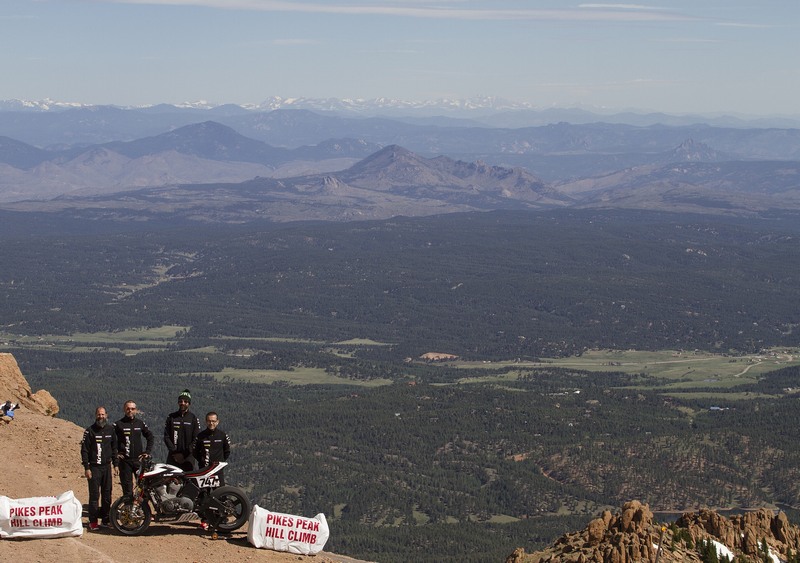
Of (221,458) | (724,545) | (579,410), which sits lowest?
(579,410)

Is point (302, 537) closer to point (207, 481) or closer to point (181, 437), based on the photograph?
point (207, 481)

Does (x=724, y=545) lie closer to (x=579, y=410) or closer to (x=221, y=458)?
(x=221, y=458)

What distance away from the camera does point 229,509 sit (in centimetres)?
3512

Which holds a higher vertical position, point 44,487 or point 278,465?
point 44,487

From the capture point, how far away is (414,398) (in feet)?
580

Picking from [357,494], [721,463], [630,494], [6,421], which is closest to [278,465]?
[357,494]

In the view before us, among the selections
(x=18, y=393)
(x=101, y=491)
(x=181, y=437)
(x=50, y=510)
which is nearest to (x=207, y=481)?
(x=181, y=437)

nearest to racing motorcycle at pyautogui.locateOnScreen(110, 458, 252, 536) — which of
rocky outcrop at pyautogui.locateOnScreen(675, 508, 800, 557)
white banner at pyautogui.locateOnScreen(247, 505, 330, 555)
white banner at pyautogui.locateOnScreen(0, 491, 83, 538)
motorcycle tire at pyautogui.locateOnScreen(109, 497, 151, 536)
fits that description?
motorcycle tire at pyautogui.locateOnScreen(109, 497, 151, 536)

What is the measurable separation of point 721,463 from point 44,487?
103258 mm

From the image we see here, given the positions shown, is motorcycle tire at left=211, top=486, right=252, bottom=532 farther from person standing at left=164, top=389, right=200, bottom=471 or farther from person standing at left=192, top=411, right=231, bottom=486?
person standing at left=164, top=389, right=200, bottom=471

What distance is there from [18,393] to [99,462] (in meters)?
20.7

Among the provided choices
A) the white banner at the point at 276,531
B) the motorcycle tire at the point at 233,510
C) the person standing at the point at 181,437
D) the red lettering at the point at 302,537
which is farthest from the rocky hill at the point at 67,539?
the person standing at the point at 181,437

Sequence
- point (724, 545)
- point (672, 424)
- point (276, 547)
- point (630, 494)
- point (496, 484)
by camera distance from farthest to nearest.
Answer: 1. point (672, 424)
2. point (496, 484)
3. point (630, 494)
4. point (724, 545)
5. point (276, 547)

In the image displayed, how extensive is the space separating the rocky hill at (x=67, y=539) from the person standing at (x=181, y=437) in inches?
76.2
